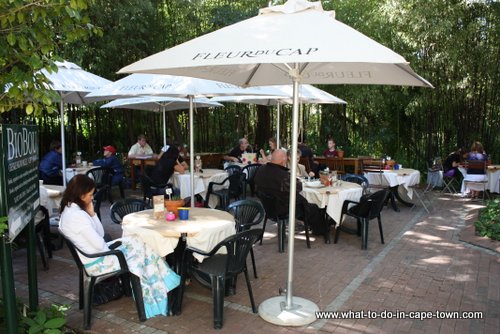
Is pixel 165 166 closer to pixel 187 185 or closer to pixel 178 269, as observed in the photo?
pixel 187 185

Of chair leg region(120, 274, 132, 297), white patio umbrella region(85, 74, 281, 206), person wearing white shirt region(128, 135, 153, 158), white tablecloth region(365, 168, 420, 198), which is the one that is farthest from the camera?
person wearing white shirt region(128, 135, 153, 158)

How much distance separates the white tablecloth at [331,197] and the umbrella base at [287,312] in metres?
2.04

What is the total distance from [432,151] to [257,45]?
9.77 metres

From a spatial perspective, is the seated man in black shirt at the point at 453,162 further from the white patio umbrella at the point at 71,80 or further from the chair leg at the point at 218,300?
the chair leg at the point at 218,300

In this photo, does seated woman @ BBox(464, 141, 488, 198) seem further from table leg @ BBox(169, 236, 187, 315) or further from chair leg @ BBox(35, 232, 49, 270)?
chair leg @ BBox(35, 232, 49, 270)

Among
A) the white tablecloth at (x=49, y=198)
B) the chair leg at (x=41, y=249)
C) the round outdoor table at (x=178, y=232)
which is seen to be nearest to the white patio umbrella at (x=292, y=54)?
the round outdoor table at (x=178, y=232)

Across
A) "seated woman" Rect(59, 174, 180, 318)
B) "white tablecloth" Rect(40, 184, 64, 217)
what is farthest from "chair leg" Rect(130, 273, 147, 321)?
"white tablecloth" Rect(40, 184, 64, 217)

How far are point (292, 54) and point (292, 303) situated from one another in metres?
2.07

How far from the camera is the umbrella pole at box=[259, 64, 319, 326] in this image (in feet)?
10.9

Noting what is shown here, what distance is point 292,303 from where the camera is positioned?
3.54 m

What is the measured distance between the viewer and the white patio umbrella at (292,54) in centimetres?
256

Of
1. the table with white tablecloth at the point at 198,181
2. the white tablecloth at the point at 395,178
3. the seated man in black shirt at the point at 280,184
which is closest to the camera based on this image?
the seated man in black shirt at the point at 280,184

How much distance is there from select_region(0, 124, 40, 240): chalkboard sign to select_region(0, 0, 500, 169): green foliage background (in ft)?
19.6

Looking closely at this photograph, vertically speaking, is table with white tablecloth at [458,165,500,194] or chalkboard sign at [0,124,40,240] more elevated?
chalkboard sign at [0,124,40,240]
